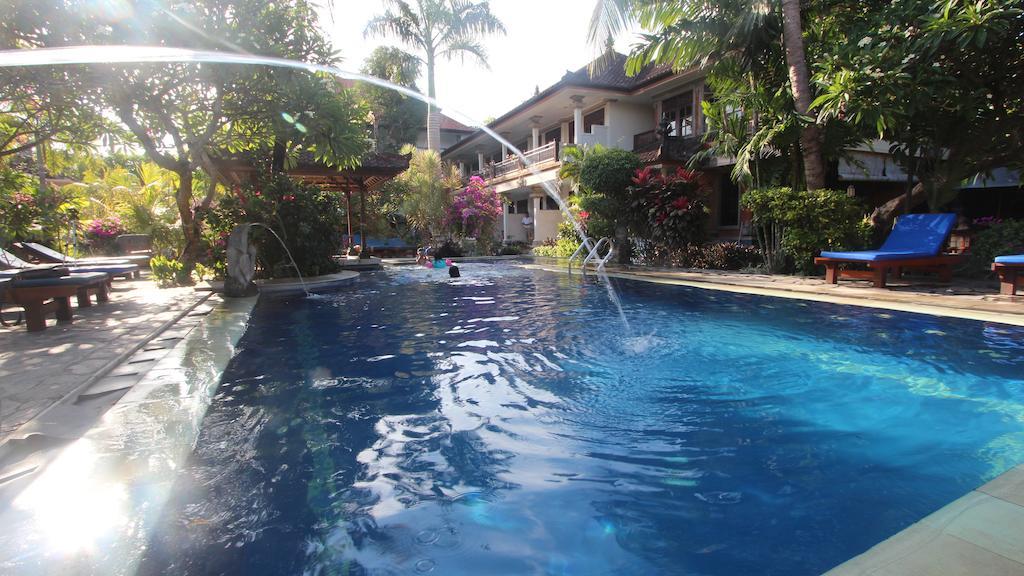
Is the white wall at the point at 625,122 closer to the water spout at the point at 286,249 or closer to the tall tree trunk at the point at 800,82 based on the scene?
the tall tree trunk at the point at 800,82

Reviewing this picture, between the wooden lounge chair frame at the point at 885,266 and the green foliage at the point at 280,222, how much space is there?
38.2ft

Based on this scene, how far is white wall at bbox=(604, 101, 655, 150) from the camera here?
2186 cm

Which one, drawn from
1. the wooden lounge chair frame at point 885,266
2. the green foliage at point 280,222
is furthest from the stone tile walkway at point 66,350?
the wooden lounge chair frame at point 885,266

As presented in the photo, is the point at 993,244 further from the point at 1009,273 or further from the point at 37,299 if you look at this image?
the point at 37,299

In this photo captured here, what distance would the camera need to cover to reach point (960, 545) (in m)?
1.94

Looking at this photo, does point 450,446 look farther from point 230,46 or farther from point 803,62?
point 803,62

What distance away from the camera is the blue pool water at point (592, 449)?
2465 mm

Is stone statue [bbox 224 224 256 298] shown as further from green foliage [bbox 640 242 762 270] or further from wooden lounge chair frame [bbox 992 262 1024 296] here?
wooden lounge chair frame [bbox 992 262 1024 296]

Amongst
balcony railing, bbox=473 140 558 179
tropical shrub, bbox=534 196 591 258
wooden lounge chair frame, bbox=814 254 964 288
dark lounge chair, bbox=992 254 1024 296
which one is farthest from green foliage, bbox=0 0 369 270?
balcony railing, bbox=473 140 558 179

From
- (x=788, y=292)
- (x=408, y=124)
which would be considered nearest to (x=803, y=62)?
(x=788, y=292)

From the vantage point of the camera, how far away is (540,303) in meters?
9.60

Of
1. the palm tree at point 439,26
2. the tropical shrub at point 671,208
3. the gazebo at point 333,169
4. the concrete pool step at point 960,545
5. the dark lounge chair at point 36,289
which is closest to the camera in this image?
the concrete pool step at point 960,545

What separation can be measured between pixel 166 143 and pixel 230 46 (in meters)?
5.74

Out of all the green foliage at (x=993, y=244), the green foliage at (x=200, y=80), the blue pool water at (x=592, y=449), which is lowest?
the blue pool water at (x=592, y=449)
